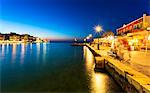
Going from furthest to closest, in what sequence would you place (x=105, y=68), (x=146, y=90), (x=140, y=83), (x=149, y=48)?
(x=149, y=48) < (x=105, y=68) < (x=140, y=83) < (x=146, y=90)

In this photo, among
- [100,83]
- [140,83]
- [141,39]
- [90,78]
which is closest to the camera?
[140,83]

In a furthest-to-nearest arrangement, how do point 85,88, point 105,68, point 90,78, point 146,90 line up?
point 105,68
point 90,78
point 85,88
point 146,90

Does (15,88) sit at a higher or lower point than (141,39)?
lower

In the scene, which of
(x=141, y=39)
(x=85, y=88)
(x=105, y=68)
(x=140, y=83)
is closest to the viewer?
(x=140, y=83)

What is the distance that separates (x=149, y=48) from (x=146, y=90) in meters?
24.7

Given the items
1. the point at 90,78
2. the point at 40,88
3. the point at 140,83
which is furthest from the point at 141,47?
the point at 140,83

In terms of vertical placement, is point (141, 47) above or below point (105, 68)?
above

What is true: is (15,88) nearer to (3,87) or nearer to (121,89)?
(3,87)

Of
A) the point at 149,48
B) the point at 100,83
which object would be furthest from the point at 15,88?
the point at 149,48

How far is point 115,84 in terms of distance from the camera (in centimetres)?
1689

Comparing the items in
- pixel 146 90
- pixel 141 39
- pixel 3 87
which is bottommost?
pixel 3 87

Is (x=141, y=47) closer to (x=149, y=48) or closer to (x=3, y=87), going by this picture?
(x=149, y=48)

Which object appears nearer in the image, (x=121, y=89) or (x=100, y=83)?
(x=121, y=89)

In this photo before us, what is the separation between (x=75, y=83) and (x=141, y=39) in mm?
22456
